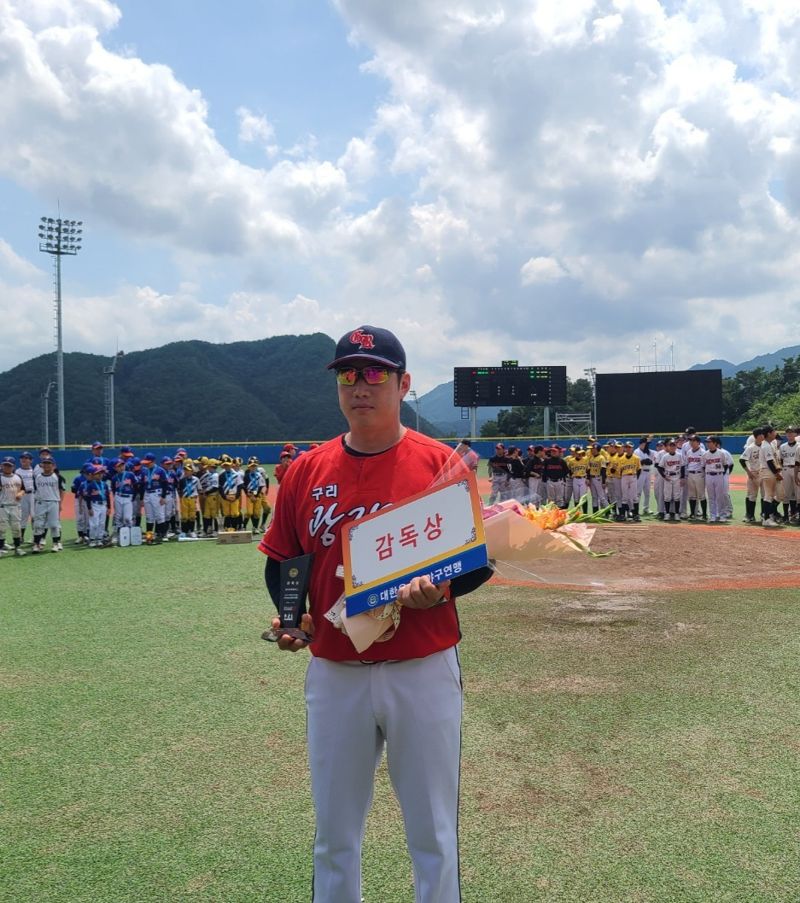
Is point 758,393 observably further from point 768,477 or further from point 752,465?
point 768,477

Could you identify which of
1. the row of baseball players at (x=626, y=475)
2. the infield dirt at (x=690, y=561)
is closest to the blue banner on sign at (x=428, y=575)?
the infield dirt at (x=690, y=561)

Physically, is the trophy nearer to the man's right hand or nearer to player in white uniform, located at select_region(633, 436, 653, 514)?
the man's right hand

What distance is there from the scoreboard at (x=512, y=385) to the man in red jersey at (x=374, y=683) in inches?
1293

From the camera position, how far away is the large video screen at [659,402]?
1384 inches

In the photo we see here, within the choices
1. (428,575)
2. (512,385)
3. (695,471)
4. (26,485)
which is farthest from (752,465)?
(512,385)

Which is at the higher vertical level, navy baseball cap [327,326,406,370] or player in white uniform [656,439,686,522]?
navy baseball cap [327,326,406,370]

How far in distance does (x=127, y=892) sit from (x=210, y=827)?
534 mm

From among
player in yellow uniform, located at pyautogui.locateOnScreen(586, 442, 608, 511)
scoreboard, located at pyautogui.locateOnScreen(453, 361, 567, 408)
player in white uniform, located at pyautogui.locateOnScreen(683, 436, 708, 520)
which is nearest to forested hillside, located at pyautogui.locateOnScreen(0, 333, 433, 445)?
scoreboard, located at pyautogui.locateOnScreen(453, 361, 567, 408)

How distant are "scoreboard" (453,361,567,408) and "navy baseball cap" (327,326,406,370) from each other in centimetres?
3280

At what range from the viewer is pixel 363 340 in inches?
93.1

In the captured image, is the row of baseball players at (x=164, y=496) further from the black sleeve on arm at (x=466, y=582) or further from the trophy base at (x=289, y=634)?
the black sleeve on arm at (x=466, y=582)

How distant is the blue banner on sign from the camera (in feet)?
6.66

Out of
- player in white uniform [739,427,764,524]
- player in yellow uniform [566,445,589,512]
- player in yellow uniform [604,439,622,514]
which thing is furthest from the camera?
player in yellow uniform [566,445,589,512]

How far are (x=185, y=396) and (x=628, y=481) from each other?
77908 millimetres
